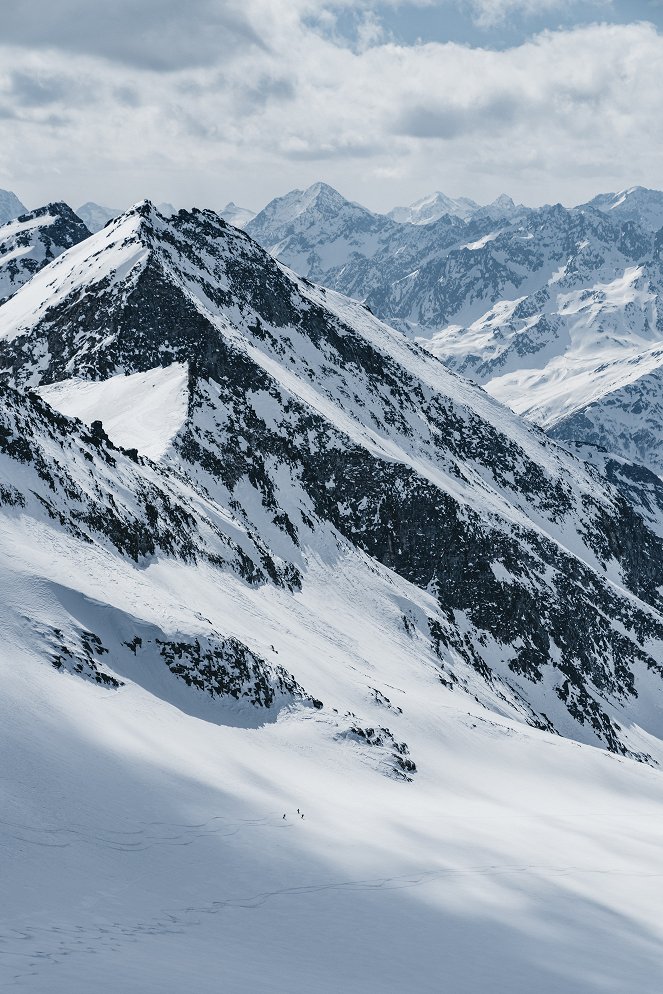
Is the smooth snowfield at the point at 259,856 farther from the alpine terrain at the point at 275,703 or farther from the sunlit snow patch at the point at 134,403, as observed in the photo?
the sunlit snow patch at the point at 134,403

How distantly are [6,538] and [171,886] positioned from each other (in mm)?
18832

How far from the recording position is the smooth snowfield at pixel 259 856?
15.4m

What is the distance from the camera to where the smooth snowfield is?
15406 millimetres

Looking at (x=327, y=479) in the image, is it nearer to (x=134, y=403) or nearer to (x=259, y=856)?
(x=134, y=403)

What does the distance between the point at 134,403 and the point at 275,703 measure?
58607mm

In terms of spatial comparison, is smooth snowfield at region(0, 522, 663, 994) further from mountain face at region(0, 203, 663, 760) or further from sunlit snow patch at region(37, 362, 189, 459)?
sunlit snow patch at region(37, 362, 189, 459)

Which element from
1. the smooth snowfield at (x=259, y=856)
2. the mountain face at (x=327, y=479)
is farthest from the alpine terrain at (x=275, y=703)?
the mountain face at (x=327, y=479)

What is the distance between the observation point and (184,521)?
177 ft

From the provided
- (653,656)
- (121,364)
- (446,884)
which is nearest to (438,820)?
(446,884)

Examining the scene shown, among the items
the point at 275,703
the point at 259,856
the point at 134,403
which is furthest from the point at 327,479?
the point at 259,856

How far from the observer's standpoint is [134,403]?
286 feet

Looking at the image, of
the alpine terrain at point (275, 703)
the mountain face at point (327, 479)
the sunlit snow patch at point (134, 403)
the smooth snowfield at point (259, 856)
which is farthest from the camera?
the sunlit snow patch at point (134, 403)

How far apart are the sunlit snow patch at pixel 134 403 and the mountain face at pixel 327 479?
362mm

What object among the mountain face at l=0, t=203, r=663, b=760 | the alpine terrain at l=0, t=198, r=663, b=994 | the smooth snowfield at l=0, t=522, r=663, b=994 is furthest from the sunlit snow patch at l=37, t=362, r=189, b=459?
the smooth snowfield at l=0, t=522, r=663, b=994
